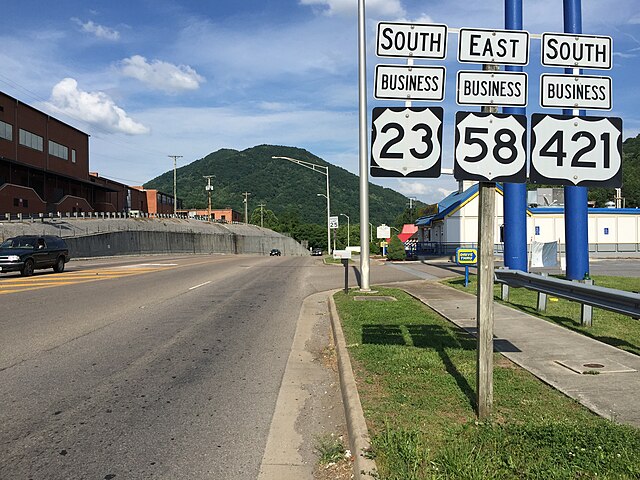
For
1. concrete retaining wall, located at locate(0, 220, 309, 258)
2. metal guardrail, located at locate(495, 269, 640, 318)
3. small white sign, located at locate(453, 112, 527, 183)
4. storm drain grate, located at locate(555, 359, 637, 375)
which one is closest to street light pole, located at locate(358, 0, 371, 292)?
metal guardrail, located at locate(495, 269, 640, 318)

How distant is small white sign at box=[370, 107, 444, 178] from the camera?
17.8 ft

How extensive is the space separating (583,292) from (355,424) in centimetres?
549

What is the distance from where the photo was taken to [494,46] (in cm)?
563

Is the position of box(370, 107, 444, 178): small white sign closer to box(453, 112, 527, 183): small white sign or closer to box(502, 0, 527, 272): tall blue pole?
box(453, 112, 527, 183): small white sign

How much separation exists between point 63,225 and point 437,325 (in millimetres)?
44645

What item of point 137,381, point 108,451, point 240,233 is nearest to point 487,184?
point 108,451

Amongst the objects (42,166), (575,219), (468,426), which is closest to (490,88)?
(468,426)

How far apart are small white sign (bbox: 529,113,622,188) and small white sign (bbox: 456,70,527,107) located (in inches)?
11.9

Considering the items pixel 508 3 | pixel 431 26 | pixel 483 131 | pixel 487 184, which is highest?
pixel 508 3

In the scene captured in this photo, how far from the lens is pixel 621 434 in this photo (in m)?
4.55

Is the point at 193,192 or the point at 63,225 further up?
the point at 193,192

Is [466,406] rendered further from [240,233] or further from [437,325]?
[240,233]

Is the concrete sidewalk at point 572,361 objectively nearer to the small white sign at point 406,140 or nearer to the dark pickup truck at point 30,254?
the small white sign at point 406,140

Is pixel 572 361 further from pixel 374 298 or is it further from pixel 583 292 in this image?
pixel 374 298
